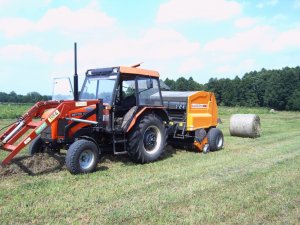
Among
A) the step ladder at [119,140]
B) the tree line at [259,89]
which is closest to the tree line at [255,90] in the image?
the tree line at [259,89]

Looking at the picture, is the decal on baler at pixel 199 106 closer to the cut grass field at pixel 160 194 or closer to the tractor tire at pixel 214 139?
the tractor tire at pixel 214 139

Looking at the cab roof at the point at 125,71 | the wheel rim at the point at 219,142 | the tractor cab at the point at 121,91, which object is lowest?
the wheel rim at the point at 219,142

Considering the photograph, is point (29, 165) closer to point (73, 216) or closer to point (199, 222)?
point (73, 216)

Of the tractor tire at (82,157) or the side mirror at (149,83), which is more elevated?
the side mirror at (149,83)

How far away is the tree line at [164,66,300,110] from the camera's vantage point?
66312mm

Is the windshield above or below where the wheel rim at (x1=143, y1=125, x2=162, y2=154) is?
above

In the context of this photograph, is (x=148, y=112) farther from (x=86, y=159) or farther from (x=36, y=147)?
(x=36, y=147)

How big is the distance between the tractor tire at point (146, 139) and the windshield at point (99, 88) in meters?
0.92

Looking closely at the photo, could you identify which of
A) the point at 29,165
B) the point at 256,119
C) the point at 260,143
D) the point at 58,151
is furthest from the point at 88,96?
the point at 256,119

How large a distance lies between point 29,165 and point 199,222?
394cm

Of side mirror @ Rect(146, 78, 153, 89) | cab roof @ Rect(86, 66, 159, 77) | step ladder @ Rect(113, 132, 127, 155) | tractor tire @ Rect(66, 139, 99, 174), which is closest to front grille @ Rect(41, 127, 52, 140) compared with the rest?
tractor tire @ Rect(66, 139, 99, 174)

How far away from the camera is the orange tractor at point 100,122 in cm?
701

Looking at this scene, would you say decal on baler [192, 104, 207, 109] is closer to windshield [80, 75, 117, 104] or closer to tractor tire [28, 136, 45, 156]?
windshield [80, 75, 117, 104]

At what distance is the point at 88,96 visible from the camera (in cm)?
852
